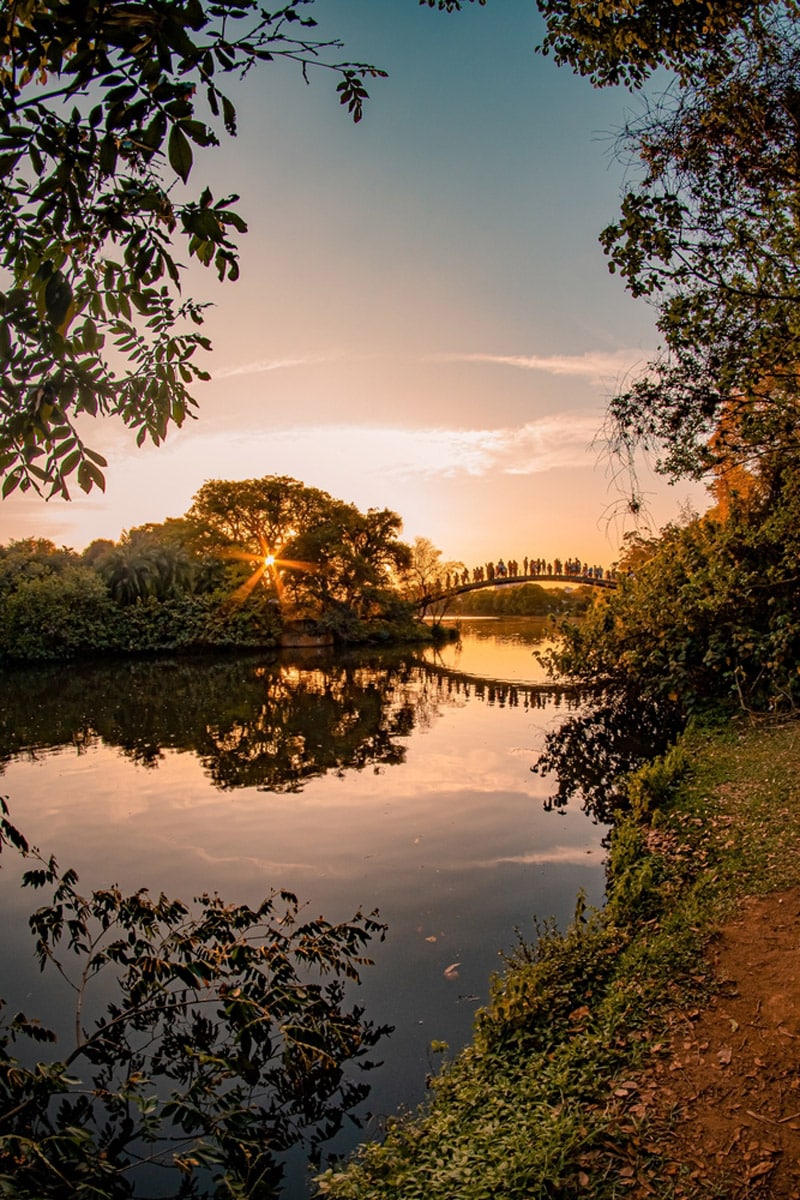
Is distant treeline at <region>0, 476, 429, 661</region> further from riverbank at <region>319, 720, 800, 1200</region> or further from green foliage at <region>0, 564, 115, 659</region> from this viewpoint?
riverbank at <region>319, 720, 800, 1200</region>

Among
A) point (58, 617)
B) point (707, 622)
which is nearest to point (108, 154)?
point (707, 622)

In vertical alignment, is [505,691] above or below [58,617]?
below

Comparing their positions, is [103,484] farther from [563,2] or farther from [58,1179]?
[563,2]

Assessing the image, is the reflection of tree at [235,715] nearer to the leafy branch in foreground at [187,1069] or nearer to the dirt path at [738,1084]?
the leafy branch in foreground at [187,1069]

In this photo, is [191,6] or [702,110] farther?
[702,110]

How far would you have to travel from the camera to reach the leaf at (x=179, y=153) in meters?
1.80

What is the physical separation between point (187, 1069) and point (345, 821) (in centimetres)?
577

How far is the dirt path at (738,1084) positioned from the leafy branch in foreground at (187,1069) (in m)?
2.09

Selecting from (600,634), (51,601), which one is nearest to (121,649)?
(51,601)

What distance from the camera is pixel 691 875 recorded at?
677 cm

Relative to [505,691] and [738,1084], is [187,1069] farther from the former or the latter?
[505,691]

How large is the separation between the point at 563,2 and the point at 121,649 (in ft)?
139

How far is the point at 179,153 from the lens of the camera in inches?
72.6

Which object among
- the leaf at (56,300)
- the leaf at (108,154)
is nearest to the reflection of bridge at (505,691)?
the leaf at (56,300)
